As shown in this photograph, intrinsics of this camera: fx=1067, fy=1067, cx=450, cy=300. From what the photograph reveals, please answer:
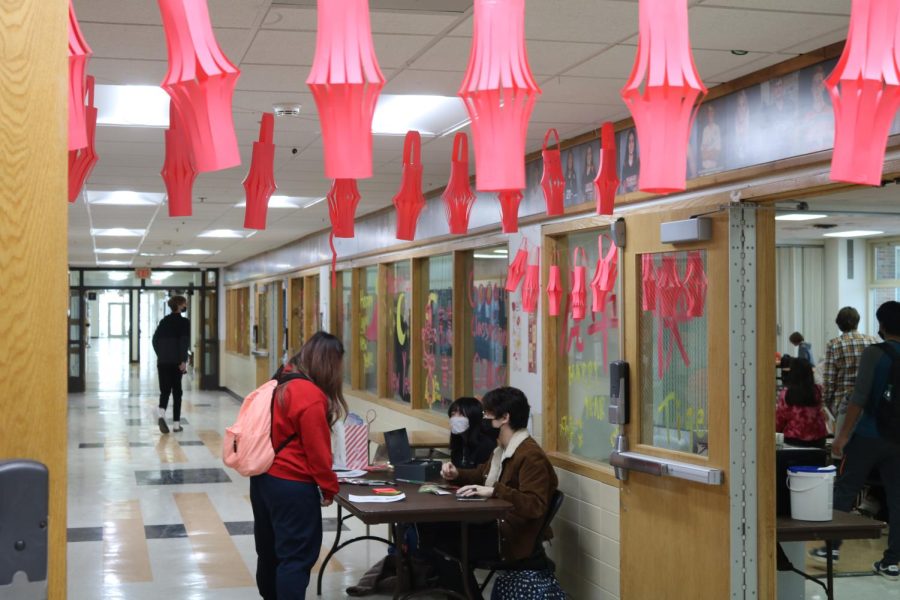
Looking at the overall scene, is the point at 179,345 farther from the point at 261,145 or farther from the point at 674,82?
the point at 674,82

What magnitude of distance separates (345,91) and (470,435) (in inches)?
192

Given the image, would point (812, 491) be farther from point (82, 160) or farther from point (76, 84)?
point (76, 84)

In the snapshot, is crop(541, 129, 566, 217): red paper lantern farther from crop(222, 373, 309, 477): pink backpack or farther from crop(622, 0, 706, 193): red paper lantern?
crop(622, 0, 706, 193): red paper lantern

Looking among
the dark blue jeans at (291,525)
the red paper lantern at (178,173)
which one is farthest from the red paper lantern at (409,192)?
the dark blue jeans at (291,525)

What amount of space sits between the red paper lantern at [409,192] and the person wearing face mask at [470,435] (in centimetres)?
257

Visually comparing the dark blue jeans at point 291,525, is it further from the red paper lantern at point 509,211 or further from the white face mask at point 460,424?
the white face mask at point 460,424

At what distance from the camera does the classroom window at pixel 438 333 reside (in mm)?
8742

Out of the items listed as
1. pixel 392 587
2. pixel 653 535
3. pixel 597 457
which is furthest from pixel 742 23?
pixel 392 587

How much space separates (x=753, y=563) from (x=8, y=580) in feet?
12.6

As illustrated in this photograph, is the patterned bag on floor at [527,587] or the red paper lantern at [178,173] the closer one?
the red paper lantern at [178,173]

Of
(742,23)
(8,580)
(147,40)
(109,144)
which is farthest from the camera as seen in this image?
(109,144)

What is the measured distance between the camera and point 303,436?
460 centimetres

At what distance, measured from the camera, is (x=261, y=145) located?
2.95 meters

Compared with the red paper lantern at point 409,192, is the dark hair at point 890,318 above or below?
below
